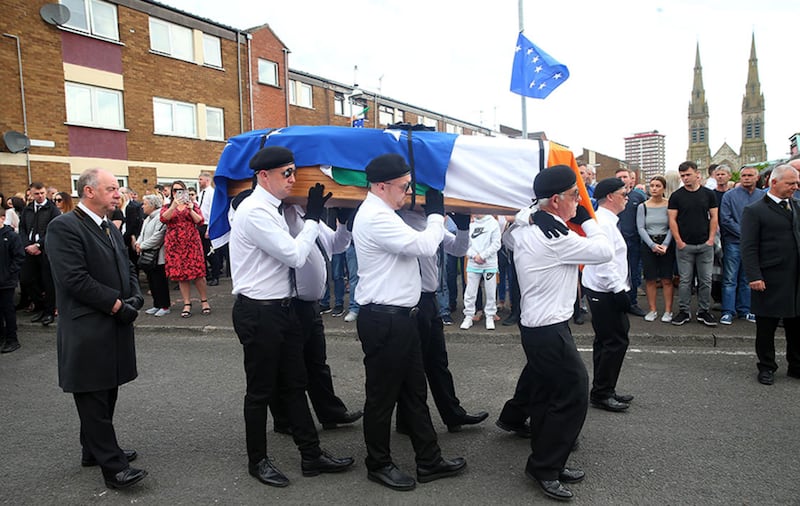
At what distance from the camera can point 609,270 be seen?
4.52 m

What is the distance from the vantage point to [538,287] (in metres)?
3.40

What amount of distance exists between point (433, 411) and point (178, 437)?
2085 mm

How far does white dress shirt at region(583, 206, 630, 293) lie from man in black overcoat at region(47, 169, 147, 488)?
367 centimetres

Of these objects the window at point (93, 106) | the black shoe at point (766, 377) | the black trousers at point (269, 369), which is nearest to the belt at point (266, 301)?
the black trousers at point (269, 369)

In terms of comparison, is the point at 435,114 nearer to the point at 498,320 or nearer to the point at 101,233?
the point at 498,320

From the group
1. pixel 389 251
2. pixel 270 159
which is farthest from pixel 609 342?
pixel 270 159

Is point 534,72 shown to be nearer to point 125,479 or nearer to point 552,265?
point 552,265

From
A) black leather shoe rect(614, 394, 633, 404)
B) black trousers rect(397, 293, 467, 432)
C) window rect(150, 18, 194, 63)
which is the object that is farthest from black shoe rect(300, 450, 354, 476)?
window rect(150, 18, 194, 63)

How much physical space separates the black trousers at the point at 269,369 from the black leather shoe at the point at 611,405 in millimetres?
2500

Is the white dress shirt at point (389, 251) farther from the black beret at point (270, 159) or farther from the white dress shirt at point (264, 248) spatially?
the black beret at point (270, 159)

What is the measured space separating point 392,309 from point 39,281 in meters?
7.90

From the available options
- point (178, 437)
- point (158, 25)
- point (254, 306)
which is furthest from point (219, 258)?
point (158, 25)

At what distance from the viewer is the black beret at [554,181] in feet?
10.7

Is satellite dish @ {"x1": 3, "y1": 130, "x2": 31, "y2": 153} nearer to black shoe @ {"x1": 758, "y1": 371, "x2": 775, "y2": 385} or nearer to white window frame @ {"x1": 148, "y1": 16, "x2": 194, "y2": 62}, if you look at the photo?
white window frame @ {"x1": 148, "y1": 16, "x2": 194, "y2": 62}
